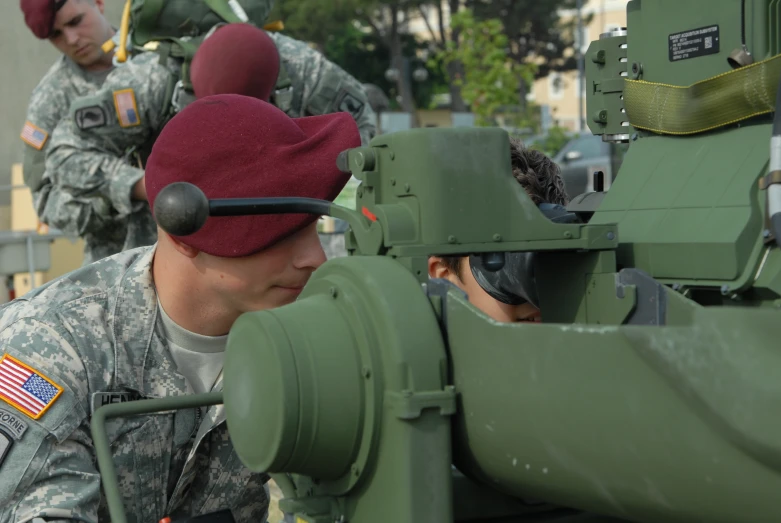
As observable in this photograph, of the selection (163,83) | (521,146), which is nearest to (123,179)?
(163,83)

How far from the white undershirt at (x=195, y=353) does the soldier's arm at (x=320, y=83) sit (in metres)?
2.65

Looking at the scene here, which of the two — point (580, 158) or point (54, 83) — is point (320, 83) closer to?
point (54, 83)

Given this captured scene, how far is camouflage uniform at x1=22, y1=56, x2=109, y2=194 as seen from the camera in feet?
18.1

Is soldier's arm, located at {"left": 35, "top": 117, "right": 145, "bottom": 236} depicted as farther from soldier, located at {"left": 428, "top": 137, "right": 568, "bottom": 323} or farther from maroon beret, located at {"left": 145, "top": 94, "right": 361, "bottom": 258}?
maroon beret, located at {"left": 145, "top": 94, "right": 361, "bottom": 258}

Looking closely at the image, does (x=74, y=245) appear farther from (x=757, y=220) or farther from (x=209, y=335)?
(x=757, y=220)

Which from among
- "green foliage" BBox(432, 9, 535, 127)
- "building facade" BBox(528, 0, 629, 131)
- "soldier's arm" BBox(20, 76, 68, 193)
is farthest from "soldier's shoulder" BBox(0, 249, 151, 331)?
"building facade" BBox(528, 0, 629, 131)

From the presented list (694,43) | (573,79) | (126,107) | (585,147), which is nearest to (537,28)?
(573,79)

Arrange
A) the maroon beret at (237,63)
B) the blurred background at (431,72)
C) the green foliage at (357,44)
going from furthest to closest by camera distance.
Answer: the green foliage at (357,44), the blurred background at (431,72), the maroon beret at (237,63)

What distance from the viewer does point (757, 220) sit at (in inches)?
69.9

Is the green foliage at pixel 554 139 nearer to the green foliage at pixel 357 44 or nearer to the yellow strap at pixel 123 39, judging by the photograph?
the yellow strap at pixel 123 39

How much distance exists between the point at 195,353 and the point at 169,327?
0.08 m

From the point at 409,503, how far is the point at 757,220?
0.69m

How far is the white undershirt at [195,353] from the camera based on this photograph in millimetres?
2518

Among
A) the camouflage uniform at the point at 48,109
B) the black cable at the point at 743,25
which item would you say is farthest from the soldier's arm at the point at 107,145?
the black cable at the point at 743,25
